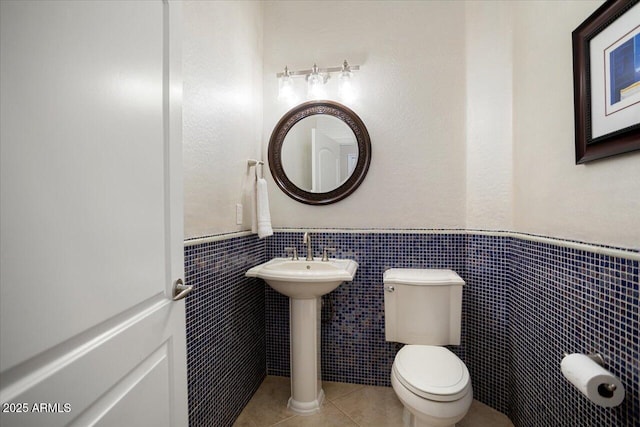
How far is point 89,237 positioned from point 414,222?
1822 millimetres

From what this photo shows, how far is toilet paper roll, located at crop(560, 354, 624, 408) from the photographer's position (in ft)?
3.00

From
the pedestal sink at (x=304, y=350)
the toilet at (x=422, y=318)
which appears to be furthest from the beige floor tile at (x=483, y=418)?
the pedestal sink at (x=304, y=350)

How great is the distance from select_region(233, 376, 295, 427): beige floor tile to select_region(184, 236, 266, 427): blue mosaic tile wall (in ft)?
0.15

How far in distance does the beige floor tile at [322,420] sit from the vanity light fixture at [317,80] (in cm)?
198

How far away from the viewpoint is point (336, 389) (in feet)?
6.89

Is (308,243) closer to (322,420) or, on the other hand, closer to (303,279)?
(303,279)

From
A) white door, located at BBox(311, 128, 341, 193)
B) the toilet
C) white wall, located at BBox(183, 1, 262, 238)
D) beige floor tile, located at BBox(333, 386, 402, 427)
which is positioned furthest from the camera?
white door, located at BBox(311, 128, 341, 193)

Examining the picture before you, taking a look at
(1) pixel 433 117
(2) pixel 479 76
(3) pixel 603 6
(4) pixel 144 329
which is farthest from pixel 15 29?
(2) pixel 479 76

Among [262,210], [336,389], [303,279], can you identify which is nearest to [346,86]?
[262,210]

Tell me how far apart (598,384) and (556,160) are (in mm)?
922

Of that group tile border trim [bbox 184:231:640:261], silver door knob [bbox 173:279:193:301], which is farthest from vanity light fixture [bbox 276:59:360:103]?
silver door knob [bbox 173:279:193:301]

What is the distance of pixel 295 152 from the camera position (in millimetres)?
2254

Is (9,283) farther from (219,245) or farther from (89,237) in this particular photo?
(219,245)

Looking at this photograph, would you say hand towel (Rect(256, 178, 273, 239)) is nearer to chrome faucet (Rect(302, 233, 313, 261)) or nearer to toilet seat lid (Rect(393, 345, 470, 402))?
chrome faucet (Rect(302, 233, 313, 261))
